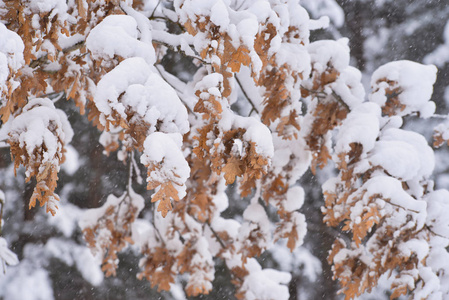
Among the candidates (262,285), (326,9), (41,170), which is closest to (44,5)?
(41,170)

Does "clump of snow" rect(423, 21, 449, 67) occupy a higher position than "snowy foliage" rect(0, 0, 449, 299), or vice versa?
"snowy foliage" rect(0, 0, 449, 299)

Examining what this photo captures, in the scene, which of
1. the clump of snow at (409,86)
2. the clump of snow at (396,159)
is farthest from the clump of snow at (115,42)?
the clump of snow at (409,86)

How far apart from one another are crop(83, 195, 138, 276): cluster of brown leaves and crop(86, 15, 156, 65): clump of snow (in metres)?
2.09

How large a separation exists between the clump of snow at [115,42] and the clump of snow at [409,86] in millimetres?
1595

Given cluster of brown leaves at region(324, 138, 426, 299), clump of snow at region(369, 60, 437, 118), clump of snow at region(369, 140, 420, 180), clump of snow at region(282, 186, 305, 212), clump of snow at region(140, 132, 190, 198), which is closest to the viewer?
clump of snow at region(140, 132, 190, 198)

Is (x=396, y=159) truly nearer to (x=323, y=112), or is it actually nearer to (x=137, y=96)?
(x=323, y=112)

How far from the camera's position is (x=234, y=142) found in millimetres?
1446

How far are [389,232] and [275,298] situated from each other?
1.40 m

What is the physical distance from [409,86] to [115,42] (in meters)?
1.79

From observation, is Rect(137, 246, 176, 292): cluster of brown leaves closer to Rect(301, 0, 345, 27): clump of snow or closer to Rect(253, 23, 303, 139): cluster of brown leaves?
Rect(253, 23, 303, 139): cluster of brown leaves

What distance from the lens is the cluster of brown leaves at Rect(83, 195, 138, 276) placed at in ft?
10.5

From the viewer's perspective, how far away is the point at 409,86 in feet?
7.88

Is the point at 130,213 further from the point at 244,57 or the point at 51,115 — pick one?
the point at 244,57

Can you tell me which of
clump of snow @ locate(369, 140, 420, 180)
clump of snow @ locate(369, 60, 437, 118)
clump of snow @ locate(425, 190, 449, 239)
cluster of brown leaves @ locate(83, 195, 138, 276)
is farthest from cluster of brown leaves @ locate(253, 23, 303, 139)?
cluster of brown leaves @ locate(83, 195, 138, 276)
